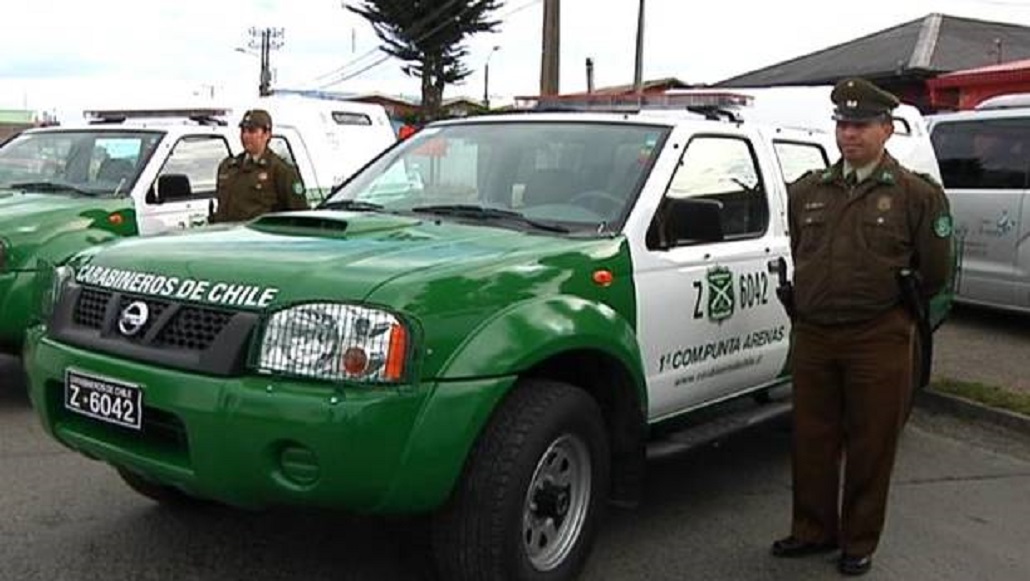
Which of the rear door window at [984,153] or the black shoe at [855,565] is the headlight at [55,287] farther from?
the rear door window at [984,153]

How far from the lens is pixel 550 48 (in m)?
21.5

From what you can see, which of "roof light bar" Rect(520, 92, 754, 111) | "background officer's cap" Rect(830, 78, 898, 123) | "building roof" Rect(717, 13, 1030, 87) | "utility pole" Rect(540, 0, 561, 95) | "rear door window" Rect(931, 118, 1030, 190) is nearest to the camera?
"background officer's cap" Rect(830, 78, 898, 123)

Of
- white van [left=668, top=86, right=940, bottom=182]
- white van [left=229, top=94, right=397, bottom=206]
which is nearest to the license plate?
white van [left=668, top=86, right=940, bottom=182]

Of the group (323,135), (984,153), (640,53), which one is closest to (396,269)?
(323,135)

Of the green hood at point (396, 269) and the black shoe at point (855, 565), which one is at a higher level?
the green hood at point (396, 269)

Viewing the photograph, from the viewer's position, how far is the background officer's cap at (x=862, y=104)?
409 centimetres

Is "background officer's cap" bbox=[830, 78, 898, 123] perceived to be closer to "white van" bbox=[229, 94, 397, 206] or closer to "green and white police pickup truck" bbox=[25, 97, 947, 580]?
"green and white police pickup truck" bbox=[25, 97, 947, 580]

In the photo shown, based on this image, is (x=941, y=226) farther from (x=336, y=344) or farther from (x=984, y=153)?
(x=984, y=153)

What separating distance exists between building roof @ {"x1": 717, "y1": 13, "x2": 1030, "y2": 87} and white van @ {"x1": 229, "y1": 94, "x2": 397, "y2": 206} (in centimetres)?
1765

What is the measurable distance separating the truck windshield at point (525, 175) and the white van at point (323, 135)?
3.48 m

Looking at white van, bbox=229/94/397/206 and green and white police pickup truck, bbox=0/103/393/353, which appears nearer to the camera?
green and white police pickup truck, bbox=0/103/393/353

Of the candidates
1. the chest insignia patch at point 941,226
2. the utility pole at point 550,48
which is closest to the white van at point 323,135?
the chest insignia patch at point 941,226

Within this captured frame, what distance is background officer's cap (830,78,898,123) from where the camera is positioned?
4.09 metres

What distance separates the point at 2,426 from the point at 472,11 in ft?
134
